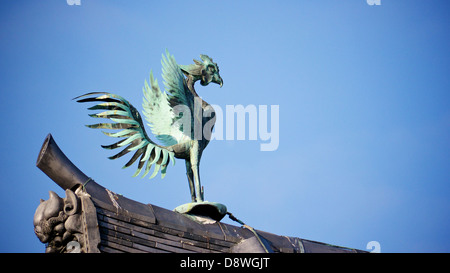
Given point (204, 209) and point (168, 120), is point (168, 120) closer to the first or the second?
point (168, 120)

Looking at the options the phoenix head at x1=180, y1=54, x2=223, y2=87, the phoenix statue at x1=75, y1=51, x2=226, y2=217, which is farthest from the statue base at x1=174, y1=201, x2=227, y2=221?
the phoenix head at x1=180, y1=54, x2=223, y2=87

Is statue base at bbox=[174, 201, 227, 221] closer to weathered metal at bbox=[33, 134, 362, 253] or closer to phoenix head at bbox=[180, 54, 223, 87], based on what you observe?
weathered metal at bbox=[33, 134, 362, 253]

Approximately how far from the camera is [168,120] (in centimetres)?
1653

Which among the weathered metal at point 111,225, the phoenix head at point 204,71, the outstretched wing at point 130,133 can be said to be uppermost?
the phoenix head at point 204,71

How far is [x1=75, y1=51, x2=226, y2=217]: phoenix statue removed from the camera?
15.6 m

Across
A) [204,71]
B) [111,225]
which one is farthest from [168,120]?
[111,225]

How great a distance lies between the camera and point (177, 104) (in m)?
16.6

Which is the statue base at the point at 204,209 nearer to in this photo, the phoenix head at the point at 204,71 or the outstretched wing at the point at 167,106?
the outstretched wing at the point at 167,106

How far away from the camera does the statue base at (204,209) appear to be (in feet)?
50.9

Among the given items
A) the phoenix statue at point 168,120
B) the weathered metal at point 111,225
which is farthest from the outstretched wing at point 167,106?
the weathered metal at point 111,225

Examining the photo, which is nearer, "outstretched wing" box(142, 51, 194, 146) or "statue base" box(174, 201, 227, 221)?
"statue base" box(174, 201, 227, 221)

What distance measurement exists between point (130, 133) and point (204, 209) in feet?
7.03
